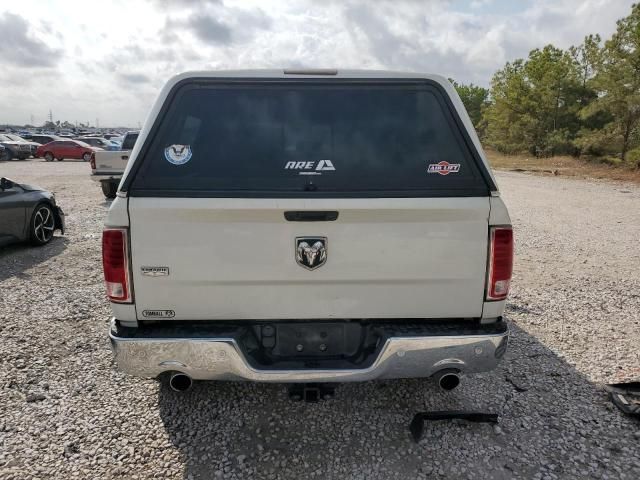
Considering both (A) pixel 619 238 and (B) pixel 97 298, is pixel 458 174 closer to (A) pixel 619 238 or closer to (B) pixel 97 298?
(B) pixel 97 298

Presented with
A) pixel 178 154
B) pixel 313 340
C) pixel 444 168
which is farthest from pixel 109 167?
pixel 444 168

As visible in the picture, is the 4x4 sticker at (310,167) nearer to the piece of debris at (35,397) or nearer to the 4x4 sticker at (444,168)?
the 4x4 sticker at (444,168)

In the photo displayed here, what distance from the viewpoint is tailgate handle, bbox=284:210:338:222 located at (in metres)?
2.50

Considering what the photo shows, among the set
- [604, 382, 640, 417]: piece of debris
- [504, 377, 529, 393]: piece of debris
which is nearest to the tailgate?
[504, 377, 529, 393]: piece of debris

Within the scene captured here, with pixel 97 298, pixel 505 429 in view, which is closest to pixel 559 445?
pixel 505 429

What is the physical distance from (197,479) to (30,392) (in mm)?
1729

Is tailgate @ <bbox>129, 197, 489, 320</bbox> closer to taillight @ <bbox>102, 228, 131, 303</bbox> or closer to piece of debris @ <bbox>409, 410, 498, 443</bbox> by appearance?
taillight @ <bbox>102, 228, 131, 303</bbox>

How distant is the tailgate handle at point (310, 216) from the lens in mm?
2502

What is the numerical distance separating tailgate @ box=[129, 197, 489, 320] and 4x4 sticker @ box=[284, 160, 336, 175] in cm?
20

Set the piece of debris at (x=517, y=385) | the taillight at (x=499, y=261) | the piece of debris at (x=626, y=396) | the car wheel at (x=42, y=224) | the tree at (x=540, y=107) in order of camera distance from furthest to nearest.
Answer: the tree at (x=540, y=107) < the car wheel at (x=42, y=224) < the piece of debris at (x=517, y=385) < the piece of debris at (x=626, y=396) < the taillight at (x=499, y=261)

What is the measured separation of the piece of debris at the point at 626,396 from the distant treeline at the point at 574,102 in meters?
27.3

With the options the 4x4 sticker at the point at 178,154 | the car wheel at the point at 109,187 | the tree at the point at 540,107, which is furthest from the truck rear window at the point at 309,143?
the tree at the point at 540,107

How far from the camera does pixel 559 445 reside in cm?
291

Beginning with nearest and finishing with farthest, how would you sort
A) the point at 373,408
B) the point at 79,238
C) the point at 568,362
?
the point at 373,408, the point at 568,362, the point at 79,238
